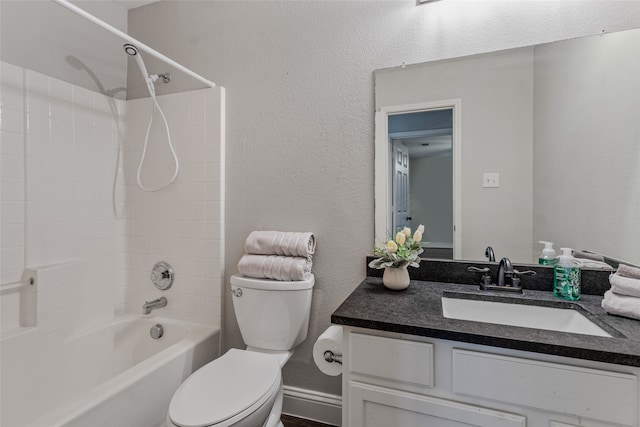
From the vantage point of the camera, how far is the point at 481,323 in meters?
0.89

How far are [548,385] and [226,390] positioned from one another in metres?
1.00

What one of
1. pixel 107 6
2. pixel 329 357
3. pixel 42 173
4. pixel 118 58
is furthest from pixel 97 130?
pixel 329 357

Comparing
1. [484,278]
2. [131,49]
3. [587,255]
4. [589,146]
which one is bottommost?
[484,278]

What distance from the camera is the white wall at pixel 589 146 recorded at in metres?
1.13

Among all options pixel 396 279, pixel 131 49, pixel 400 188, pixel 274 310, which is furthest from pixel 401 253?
pixel 131 49

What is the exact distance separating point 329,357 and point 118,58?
7.35ft

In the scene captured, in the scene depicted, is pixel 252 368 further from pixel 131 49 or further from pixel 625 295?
pixel 131 49

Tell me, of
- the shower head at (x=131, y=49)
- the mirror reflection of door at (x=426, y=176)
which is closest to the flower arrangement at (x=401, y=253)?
the mirror reflection of door at (x=426, y=176)

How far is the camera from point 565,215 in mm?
1225

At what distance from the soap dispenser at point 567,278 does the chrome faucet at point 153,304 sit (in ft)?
6.46

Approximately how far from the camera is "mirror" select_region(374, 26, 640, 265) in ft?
3.75

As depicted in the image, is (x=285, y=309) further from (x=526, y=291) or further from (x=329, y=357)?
(x=526, y=291)

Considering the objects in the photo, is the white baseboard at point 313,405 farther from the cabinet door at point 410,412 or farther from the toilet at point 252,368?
the cabinet door at point 410,412

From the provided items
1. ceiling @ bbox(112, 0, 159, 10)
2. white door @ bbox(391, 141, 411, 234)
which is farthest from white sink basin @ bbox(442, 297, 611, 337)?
ceiling @ bbox(112, 0, 159, 10)
